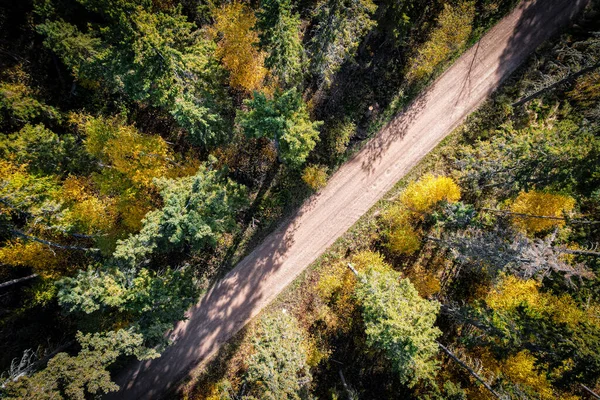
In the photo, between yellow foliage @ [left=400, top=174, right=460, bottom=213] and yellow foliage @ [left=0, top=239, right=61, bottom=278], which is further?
yellow foliage @ [left=400, top=174, right=460, bottom=213]

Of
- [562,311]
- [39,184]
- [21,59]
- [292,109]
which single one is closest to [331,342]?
[562,311]

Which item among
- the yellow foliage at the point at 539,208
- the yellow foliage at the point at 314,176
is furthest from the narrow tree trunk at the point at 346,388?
the yellow foliage at the point at 539,208

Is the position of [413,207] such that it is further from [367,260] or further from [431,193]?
[367,260]

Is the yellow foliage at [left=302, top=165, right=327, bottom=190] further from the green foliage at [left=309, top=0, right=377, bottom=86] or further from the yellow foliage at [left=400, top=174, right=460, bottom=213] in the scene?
the green foliage at [left=309, top=0, right=377, bottom=86]

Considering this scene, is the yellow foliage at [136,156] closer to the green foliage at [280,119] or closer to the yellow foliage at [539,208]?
the green foliage at [280,119]

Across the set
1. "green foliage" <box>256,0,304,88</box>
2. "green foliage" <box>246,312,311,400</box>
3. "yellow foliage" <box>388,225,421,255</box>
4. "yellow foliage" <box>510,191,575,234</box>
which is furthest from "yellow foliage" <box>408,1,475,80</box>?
"green foliage" <box>246,312,311,400</box>

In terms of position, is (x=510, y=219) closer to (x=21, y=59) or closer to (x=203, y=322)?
(x=203, y=322)
